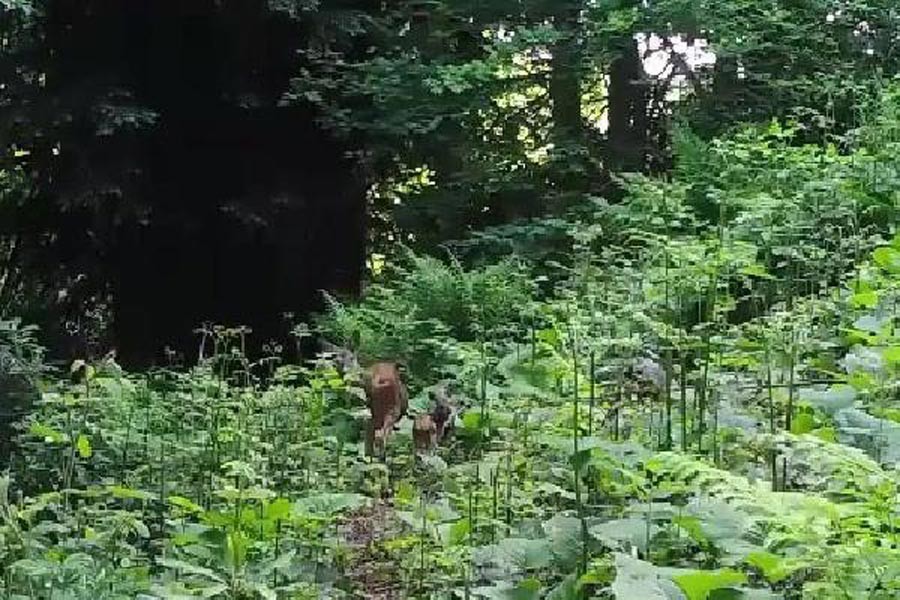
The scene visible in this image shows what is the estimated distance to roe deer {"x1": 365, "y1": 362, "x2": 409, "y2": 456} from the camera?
4623mm

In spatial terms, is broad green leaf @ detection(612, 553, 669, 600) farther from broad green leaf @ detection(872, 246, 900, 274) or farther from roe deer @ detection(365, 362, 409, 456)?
broad green leaf @ detection(872, 246, 900, 274)

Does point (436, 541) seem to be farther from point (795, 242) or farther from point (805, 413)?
point (795, 242)

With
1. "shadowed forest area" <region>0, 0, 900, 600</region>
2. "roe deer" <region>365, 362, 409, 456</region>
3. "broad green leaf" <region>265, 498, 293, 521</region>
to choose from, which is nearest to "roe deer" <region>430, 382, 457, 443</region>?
"shadowed forest area" <region>0, 0, 900, 600</region>

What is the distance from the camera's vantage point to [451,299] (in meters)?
6.91

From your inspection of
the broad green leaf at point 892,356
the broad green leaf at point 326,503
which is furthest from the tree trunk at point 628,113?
the broad green leaf at point 326,503

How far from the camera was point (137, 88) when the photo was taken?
329 inches

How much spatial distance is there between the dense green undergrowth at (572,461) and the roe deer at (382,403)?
0.35ft

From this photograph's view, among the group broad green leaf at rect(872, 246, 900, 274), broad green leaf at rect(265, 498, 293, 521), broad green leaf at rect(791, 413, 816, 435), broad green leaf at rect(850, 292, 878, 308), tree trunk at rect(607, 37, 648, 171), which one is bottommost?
broad green leaf at rect(265, 498, 293, 521)

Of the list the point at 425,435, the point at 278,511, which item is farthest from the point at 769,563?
the point at 425,435

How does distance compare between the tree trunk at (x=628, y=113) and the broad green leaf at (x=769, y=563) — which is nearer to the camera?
the broad green leaf at (x=769, y=563)

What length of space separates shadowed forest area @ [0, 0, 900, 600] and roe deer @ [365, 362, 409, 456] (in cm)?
1

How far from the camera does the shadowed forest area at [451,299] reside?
2891mm

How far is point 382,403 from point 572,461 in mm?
1940

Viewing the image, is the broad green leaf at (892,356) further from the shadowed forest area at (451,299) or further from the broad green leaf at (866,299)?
the broad green leaf at (866,299)
